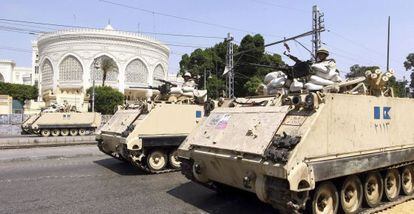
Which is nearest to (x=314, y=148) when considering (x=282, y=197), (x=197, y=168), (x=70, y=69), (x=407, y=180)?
(x=282, y=197)

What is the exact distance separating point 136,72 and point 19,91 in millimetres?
21649

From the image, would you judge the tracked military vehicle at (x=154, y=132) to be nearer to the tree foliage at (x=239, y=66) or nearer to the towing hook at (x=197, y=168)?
the towing hook at (x=197, y=168)

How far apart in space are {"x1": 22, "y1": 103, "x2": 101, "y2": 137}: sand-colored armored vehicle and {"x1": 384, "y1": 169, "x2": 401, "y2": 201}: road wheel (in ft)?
76.6

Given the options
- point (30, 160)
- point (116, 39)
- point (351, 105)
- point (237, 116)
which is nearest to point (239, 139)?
point (237, 116)

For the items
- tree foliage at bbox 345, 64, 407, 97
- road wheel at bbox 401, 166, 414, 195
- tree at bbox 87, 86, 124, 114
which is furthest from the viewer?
A: tree at bbox 87, 86, 124, 114

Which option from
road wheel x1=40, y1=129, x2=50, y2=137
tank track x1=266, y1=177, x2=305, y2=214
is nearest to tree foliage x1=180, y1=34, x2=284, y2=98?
road wheel x1=40, y1=129, x2=50, y2=137

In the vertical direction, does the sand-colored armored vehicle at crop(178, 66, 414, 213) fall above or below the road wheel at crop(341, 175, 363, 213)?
above

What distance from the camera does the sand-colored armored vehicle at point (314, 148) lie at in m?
6.14


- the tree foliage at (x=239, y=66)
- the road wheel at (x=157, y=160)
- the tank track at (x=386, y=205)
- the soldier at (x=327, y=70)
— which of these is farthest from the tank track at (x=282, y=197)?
the tree foliage at (x=239, y=66)

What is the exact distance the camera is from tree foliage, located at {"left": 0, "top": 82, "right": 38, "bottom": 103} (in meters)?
74.4

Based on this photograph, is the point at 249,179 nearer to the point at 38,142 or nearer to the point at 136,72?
the point at 38,142

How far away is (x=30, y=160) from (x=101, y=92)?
43.6 metres

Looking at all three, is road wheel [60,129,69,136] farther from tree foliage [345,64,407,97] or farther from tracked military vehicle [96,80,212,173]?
tree foliage [345,64,407,97]

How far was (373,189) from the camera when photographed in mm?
7691
